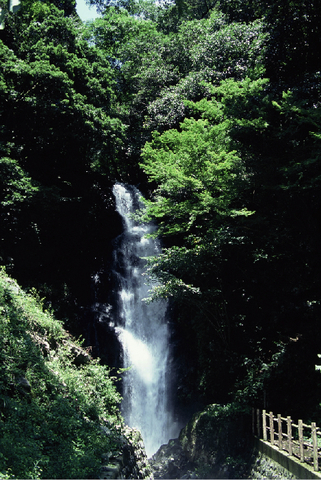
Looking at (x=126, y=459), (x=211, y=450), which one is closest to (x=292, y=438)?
(x=126, y=459)

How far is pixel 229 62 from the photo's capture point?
16844 millimetres

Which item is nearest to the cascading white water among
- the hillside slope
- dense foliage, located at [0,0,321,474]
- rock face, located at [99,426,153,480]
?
dense foliage, located at [0,0,321,474]

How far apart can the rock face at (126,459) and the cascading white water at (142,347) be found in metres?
4.82

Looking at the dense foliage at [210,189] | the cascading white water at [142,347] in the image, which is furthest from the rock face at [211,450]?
the cascading white water at [142,347]

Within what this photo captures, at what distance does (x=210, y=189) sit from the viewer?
39.0 ft

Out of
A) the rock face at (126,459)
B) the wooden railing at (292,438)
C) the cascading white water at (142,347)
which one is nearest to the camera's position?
the rock face at (126,459)

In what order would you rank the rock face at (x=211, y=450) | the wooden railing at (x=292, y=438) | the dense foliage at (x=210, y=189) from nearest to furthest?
the wooden railing at (x=292, y=438), the rock face at (x=211, y=450), the dense foliage at (x=210, y=189)

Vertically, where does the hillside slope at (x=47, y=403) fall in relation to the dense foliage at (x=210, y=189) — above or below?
below

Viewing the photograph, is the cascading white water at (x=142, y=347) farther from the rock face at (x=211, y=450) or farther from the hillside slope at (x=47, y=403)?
the hillside slope at (x=47, y=403)

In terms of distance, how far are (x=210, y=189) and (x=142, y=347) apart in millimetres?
7385

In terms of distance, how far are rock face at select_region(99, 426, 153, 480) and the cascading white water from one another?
4823 millimetres

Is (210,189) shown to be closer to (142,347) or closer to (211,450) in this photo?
(142,347)

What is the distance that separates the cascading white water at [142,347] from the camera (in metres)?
14.2

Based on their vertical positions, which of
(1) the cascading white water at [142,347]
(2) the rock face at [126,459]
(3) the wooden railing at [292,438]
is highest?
(1) the cascading white water at [142,347]
